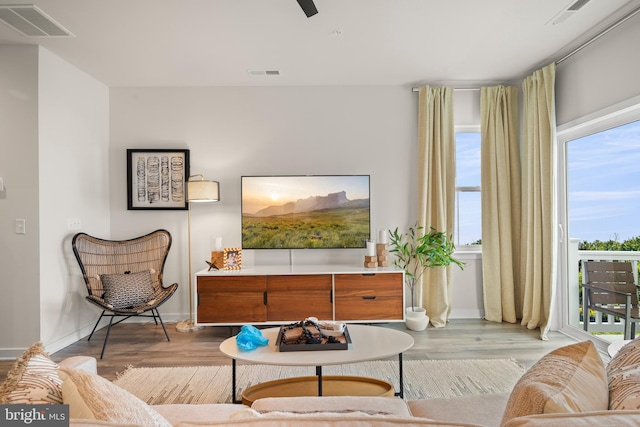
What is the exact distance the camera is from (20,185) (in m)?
3.58

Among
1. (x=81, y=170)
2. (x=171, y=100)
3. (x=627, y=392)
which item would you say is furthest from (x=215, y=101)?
(x=627, y=392)

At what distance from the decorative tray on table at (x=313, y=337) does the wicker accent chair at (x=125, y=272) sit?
5.86 feet

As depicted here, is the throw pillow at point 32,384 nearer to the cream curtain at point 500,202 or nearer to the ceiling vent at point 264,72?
the ceiling vent at point 264,72

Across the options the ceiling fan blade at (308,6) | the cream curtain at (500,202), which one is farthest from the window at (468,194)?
the ceiling fan blade at (308,6)

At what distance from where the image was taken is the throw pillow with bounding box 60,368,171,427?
949 millimetres

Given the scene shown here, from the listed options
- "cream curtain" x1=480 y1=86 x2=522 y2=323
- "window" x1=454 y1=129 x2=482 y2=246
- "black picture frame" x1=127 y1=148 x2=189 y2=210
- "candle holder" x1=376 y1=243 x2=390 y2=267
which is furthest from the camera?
"window" x1=454 y1=129 x2=482 y2=246

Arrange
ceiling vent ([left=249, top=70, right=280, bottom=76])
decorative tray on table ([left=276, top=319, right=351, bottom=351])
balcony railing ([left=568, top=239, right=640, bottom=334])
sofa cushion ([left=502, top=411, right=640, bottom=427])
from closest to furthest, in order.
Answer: sofa cushion ([left=502, top=411, right=640, bottom=427])
decorative tray on table ([left=276, top=319, right=351, bottom=351])
balcony railing ([left=568, top=239, right=640, bottom=334])
ceiling vent ([left=249, top=70, right=280, bottom=76])

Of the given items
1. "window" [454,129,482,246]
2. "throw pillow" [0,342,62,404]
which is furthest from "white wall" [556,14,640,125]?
"throw pillow" [0,342,62,404]

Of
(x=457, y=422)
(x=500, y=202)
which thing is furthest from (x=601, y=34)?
(x=457, y=422)

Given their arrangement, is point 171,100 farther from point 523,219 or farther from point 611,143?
point 611,143

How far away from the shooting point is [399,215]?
187 inches

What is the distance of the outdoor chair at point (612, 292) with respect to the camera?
326 cm

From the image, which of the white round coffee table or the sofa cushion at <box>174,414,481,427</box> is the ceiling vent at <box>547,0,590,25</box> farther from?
the sofa cushion at <box>174,414,481,427</box>

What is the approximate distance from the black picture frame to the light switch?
120 centimetres
